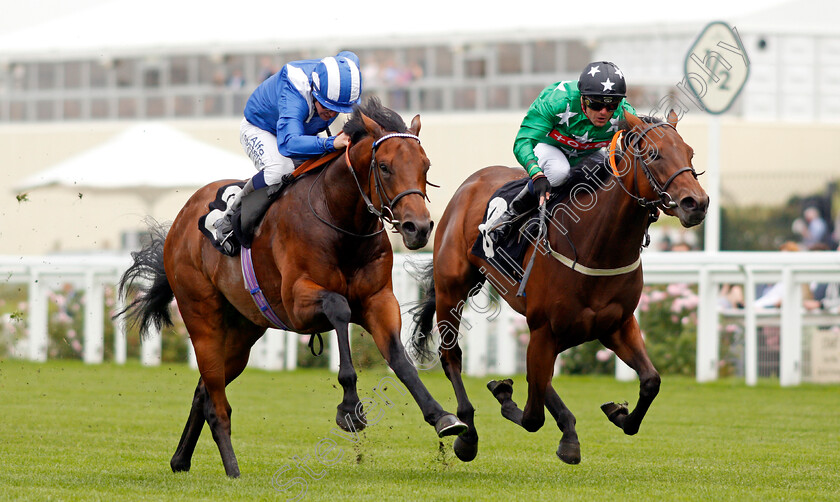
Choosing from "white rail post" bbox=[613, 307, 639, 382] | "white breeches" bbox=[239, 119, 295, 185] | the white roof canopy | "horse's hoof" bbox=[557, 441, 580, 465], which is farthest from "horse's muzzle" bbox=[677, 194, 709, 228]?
the white roof canopy

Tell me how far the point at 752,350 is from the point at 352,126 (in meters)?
6.66

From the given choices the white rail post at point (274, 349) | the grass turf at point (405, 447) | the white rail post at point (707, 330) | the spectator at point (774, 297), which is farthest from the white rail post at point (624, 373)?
the white rail post at point (274, 349)

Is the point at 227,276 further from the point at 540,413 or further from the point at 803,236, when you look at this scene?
the point at 803,236

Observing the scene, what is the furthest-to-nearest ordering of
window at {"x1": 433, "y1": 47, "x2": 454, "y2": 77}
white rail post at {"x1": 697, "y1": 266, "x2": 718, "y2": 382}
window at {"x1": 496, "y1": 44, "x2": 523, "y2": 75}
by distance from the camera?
window at {"x1": 433, "y1": 47, "x2": 454, "y2": 77} → window at {"x1": 496, "y1": 44, "x2": 523, "y2": 75} → white rail post at {"x1": 697, "y1": 266, "x2": 718, "y2": 382}

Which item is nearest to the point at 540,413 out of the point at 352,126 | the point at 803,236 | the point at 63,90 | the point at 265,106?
the point at 352,126

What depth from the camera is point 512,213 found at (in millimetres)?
6551

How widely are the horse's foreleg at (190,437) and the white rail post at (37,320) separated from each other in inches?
286

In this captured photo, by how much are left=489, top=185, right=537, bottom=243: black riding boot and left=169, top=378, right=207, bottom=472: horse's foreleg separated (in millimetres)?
1846

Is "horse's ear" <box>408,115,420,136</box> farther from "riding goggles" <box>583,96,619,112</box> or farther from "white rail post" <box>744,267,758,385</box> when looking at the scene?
"white rail post" <box>744,267,758,385</box>

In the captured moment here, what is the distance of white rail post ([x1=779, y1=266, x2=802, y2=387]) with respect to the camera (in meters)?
10.8

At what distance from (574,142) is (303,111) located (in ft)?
5.15

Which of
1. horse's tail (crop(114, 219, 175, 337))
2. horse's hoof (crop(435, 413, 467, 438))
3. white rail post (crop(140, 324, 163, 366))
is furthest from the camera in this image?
white rail post (crop(140, 324, 163, 366))

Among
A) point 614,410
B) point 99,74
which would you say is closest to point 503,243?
point 614,410

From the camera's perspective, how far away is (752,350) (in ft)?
36.3
